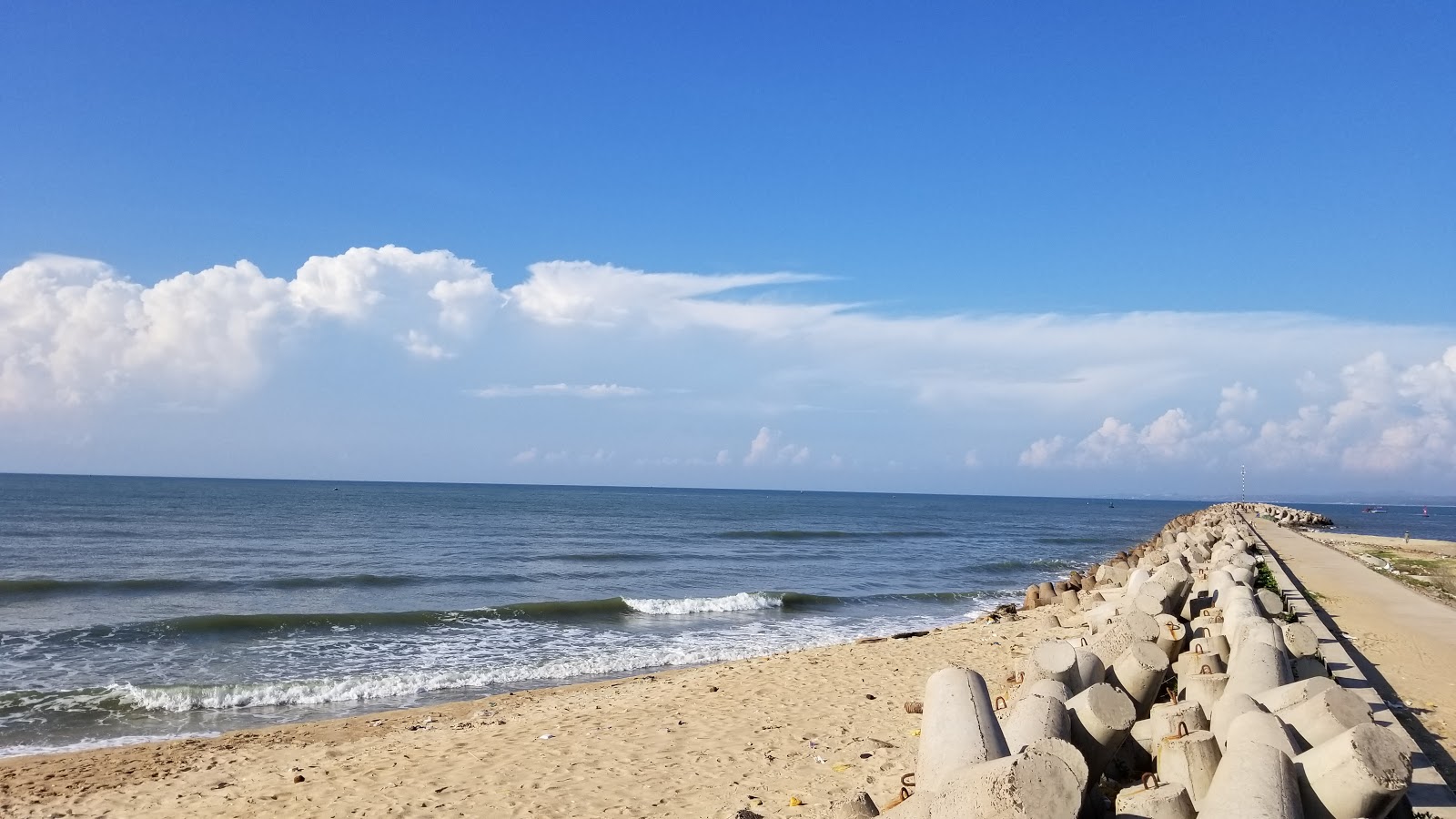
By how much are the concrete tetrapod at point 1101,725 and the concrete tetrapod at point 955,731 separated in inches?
20.6

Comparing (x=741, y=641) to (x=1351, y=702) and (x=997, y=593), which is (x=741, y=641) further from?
(x=1351, y=702)

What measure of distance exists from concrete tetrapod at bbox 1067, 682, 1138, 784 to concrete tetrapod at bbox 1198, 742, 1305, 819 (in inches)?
35.3

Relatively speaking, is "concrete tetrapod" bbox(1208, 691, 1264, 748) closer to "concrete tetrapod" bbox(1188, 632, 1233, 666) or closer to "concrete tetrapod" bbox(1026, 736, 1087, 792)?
"concrete tetrapod" bbox(1026, 736, 1087, 792)

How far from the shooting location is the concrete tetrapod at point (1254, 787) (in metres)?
3.48

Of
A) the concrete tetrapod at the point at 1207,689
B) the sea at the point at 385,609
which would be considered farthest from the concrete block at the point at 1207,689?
the sea at the point at 385,609

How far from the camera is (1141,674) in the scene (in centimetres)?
596

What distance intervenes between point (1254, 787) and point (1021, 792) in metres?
1.08

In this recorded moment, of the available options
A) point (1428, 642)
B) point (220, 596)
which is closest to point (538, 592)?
point (220, 596)

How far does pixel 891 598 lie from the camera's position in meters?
22.6

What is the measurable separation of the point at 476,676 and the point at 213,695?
3.32 m

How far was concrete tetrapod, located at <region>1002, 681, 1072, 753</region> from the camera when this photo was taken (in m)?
4.59

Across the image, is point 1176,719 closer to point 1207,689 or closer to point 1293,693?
point 1293,693

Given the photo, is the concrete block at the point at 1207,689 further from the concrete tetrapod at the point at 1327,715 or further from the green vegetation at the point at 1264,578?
the green vegetation at the point at 1264,578

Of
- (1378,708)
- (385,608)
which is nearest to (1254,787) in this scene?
(1378,708)
